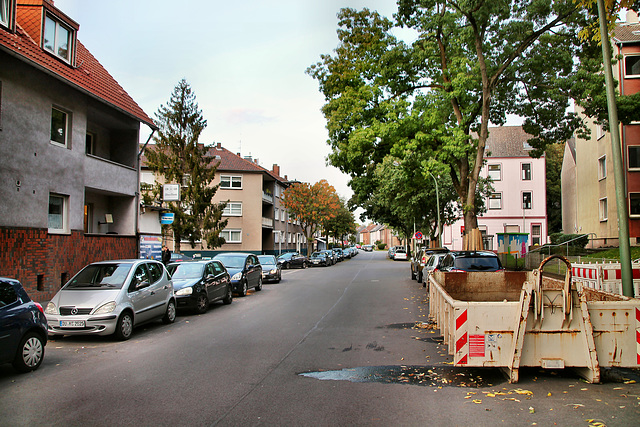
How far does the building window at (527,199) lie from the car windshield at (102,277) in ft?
160

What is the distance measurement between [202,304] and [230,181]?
3382cm

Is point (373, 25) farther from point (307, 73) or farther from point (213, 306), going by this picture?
point (213, 306)

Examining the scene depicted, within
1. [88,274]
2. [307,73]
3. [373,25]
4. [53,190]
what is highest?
[373,25]

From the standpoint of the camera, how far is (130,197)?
19344mm

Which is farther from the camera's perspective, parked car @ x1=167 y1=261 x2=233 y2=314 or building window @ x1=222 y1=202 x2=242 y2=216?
building window @ x1=222 y1=202 x2=242 y2=216

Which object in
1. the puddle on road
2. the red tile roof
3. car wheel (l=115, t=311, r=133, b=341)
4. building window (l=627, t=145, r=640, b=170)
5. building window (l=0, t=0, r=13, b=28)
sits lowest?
the puddle on road

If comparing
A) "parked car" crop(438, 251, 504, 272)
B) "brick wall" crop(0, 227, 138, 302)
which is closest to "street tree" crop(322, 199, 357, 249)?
"brick wall" crop(0, 227, 138, 302)

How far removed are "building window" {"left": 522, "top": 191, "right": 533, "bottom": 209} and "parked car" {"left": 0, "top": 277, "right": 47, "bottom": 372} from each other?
51.4 meters

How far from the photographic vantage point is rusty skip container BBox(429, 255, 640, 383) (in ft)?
19.2

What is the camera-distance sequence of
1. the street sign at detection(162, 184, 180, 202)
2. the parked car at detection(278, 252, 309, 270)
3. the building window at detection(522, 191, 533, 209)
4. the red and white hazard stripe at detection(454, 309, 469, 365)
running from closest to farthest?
the red and white hazard stripe at detection(454, 309, 469, 365) → the street sign at detection(162, 184, 180, 202) → the parked car at detection(278, 252, 309, 270) → the building window at detection(522, 191, 533, 209)

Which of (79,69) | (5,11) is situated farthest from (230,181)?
(5,11)

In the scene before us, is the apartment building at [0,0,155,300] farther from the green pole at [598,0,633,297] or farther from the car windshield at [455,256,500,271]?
the green pole at [598,0,633,297]

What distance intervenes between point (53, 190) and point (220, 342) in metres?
9.29

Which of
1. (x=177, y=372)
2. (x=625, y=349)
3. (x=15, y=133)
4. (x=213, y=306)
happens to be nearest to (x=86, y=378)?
(x=177, y=372)
